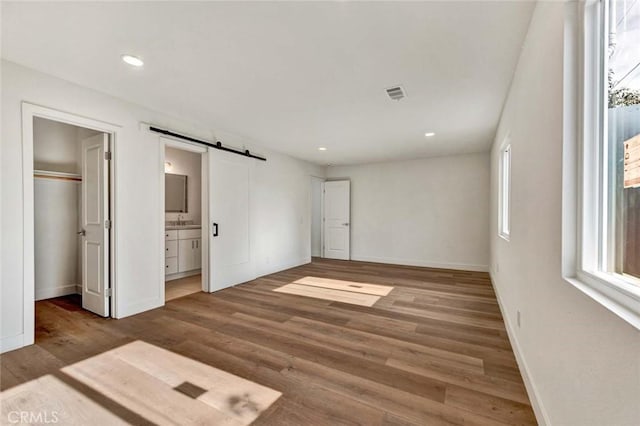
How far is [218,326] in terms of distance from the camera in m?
2.96

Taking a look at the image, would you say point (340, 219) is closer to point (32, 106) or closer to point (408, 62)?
point (408, 62)

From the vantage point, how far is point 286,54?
7.34 ft

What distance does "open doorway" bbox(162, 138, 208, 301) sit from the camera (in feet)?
15.6

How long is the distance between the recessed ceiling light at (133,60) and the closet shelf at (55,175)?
9.07 feet

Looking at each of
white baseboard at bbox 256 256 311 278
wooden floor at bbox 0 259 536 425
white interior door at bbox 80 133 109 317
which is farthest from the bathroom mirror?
wooden floor at bbox 0 259 536 425

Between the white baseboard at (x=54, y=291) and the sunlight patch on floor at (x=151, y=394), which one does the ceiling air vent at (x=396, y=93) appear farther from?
the white baseboard at (x=54, y=291)

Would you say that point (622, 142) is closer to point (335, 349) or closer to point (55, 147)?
point (335, 349)

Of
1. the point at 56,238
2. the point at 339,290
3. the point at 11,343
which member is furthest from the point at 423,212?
the point at 56,238

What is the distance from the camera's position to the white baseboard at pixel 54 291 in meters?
3.82

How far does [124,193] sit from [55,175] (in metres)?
1.75

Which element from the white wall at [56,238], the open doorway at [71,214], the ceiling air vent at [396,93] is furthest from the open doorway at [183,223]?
the ceiling air vent at [396,93]

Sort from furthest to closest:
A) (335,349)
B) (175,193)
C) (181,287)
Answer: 1. (175,193)
2. (181,287)
3. (335,349)

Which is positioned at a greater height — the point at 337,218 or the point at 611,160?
the point at 611,160

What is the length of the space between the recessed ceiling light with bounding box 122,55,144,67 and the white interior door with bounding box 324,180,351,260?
5359 millimetres
